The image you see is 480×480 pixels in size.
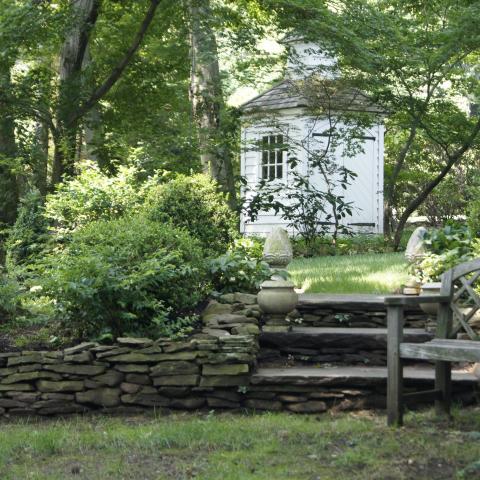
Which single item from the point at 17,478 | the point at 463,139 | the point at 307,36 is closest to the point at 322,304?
the point at 17,478

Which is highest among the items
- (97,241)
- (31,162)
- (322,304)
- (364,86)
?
(364,86)

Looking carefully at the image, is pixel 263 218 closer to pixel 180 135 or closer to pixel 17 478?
pixel 180 135

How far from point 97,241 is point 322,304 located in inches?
81.5

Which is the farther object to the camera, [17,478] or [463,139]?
[463,139]

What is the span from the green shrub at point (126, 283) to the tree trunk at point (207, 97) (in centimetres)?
656

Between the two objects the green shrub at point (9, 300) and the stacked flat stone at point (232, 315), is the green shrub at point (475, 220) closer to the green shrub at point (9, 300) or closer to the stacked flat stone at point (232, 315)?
the stacked flat stone at point (232, 315)

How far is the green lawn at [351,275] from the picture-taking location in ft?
26.7

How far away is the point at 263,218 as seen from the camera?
1764 cm

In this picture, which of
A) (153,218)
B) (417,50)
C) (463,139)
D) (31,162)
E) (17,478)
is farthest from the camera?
(463,139)

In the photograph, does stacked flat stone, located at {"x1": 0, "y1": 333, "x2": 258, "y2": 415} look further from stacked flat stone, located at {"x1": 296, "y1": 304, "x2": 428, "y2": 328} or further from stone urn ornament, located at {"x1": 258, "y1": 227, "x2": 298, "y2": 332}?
stacked flat stone, located at {"x1": 296, "y1": 304, "x2": 428, "y2": 328}

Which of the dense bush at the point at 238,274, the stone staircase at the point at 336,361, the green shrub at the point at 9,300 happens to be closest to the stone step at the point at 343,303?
the stone staircase at the point at 336,361

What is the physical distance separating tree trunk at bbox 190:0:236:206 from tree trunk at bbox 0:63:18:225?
306 cm

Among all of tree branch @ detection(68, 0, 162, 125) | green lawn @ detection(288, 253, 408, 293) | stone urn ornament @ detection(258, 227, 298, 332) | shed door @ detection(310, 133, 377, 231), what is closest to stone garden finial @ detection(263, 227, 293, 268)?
stone urn ornament @ detection(258, 227, 298, 332)

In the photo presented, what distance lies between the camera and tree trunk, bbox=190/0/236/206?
13.0 m
